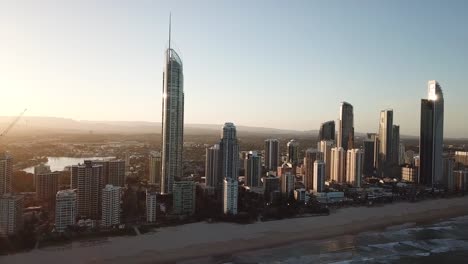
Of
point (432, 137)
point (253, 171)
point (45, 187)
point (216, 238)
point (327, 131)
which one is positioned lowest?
point (216, 238)

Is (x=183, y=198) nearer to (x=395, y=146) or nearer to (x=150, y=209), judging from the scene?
(x=150, y=209)

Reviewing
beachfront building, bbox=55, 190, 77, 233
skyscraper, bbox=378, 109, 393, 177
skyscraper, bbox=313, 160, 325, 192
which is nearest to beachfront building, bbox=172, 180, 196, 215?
beachfront building, bbox=55, 190, 77, 233

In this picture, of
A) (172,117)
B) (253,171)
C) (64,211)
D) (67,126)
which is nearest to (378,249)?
(64,211)

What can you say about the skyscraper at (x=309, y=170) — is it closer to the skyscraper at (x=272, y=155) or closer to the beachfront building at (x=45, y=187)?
the skyscraper at (x=272, y=155)

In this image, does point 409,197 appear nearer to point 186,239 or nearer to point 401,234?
point 401,234

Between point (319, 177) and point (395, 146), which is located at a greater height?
point (395, 146)

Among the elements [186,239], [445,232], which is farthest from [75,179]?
[445,232]

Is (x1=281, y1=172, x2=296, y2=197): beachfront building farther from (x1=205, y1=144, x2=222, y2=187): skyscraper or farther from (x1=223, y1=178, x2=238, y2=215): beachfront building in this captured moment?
(x1=223, y1=178, x2=238, y2=215): beachfront building
